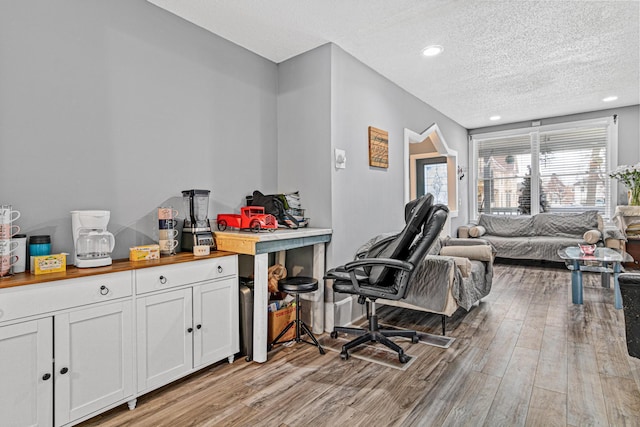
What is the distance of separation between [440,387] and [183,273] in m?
1.77

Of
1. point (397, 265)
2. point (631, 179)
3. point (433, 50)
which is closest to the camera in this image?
point (397, 265)

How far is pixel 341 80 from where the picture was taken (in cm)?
331

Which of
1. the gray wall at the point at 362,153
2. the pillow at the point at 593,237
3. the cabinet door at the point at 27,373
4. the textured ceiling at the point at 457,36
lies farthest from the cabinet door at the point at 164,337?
the pillow at the point at 593,237

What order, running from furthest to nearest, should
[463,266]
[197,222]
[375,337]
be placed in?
[463,266], [375,337], [197,222]

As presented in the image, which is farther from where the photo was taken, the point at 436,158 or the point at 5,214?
the point at 436,158

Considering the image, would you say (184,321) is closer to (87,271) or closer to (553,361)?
(87,271)

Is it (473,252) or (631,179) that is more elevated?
(631,179)

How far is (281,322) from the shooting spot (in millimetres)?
2840

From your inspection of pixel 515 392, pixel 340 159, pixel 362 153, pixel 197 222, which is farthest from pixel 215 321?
pixel 362 153

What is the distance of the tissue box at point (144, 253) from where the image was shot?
2176mm

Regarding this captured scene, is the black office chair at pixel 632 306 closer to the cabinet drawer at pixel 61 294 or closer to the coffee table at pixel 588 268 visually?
the coffee table at pixel 588 268

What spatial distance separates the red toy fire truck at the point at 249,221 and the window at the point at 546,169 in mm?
5773

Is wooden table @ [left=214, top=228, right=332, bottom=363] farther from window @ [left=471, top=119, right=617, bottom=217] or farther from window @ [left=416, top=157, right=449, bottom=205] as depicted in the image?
window @ [left=471, top=119, right=617, bottom=217]

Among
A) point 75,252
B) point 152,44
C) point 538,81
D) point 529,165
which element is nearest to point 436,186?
point 529,165
